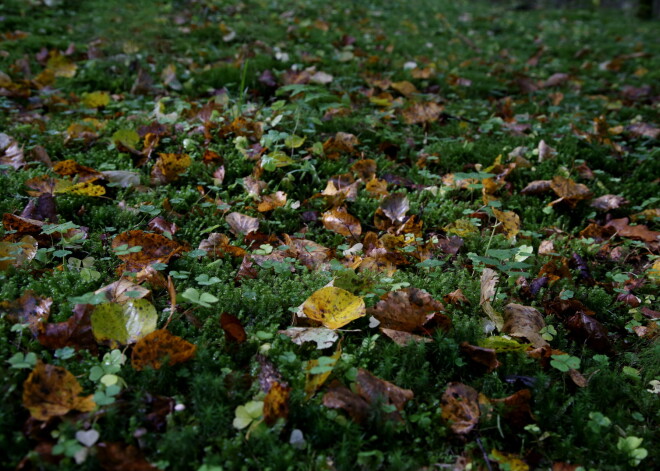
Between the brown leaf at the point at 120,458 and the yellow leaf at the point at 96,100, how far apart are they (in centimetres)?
356

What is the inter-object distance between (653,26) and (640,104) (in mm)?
8262

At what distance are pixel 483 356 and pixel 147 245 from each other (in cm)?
169

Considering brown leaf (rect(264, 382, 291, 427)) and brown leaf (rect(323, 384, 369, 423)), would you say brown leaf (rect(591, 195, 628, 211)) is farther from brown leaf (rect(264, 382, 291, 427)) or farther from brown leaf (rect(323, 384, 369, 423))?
brown leaf (rect(264, 382, 291, 427))

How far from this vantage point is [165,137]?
3.54 metres

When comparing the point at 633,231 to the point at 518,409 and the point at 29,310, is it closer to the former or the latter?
the point at 518,409

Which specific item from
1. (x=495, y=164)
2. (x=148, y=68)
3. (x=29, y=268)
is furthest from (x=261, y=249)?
(x=148, y=68)

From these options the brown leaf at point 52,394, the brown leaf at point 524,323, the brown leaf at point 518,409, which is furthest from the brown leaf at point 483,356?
the brown leaf at point 52,394

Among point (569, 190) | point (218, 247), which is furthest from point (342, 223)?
point (569, 190)

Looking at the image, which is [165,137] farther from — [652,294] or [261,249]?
[652,294]

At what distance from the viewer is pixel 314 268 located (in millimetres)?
2443

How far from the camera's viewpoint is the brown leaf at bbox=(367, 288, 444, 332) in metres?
1.98

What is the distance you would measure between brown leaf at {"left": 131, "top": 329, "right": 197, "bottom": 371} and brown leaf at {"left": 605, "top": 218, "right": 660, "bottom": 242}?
2785mm

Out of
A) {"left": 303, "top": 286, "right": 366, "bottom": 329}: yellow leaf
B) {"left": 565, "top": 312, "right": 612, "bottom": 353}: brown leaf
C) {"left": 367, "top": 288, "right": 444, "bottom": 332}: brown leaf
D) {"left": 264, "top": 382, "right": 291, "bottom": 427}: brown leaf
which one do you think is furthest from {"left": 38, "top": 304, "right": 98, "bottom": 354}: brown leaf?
{"left": 565, "top": 312, "right": 612, "bottom": 353}: brown leaf

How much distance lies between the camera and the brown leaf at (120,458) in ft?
4.51
